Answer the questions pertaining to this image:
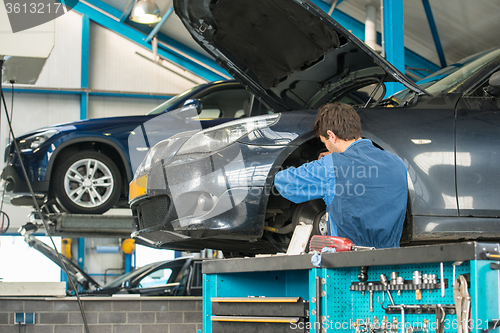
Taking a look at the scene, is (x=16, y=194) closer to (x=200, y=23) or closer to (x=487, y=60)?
(x=200, y=23)

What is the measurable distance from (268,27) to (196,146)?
96cm

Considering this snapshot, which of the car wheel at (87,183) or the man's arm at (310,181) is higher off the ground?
the car wheel at (87,183)

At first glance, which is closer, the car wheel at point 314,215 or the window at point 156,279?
the car wheel at point 314,215

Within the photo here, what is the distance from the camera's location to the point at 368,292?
1641 millimetres

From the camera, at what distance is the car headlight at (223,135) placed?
2918 mm

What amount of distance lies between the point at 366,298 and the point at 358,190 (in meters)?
0.45

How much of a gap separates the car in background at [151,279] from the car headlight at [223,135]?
2851 mm

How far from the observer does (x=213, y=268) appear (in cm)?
211

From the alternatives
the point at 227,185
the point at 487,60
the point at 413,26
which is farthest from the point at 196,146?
the point at 413,26

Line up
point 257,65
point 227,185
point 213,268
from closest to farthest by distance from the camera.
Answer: point 213,268 < point 227,185 < point 257,65

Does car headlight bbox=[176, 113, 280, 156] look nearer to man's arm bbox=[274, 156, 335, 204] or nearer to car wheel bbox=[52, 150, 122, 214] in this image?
man's arm bbox=[274, 156, 335, 204]

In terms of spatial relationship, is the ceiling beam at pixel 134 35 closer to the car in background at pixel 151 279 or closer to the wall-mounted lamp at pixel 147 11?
the wall-mounted lamp at pixel 147 11

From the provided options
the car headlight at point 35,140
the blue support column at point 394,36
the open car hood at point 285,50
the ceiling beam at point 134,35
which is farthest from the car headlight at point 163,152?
the ceiling beam at point 134,35

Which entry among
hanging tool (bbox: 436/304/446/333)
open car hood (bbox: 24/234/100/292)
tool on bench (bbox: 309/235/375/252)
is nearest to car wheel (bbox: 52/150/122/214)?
open car hood (bbox: 24/234/100/292)
